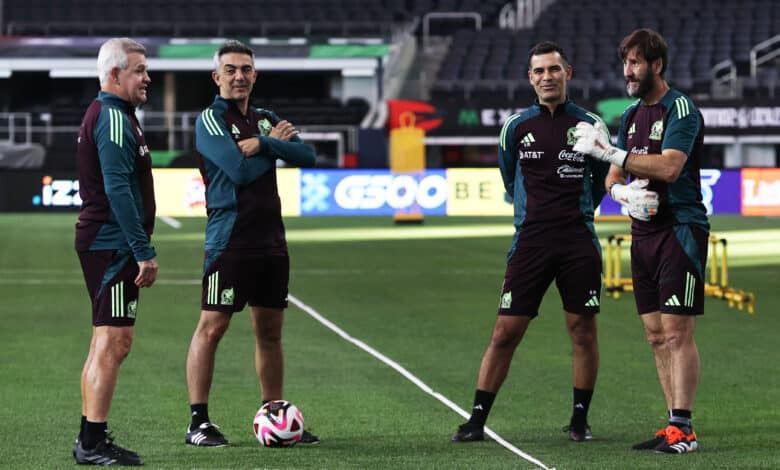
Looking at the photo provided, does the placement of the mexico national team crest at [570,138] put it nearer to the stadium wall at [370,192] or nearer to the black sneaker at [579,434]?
the black sneaker at [579,434]

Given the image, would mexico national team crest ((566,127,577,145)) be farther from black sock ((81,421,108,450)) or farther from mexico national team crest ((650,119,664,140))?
black sock ((81,421,108,450))

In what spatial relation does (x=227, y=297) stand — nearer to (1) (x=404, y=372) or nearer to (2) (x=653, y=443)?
(2) (x=653, y=443)

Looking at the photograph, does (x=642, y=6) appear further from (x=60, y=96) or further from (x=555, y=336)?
(x=555, y=336)

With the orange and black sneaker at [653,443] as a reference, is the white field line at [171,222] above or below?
above

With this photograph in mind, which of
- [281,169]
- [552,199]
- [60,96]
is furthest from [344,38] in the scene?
[552,199]

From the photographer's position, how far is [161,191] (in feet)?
93.0

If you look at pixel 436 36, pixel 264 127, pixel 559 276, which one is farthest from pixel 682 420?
pixel 436 36

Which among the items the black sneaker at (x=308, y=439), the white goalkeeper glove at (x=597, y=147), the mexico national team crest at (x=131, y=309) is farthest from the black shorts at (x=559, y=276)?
the mexico national team crest at (x=131, y=309)

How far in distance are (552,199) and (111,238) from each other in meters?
2.39

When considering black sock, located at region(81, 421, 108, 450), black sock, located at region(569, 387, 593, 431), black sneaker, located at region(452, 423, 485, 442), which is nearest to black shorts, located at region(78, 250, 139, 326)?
black sock, located at region(81, 421, 108, 450)

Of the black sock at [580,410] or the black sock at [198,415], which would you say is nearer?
the black sock at [198,415]

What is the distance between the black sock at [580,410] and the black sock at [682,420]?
54 cm

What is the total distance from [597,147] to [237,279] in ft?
6.64

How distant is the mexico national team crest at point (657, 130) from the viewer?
7.93m
